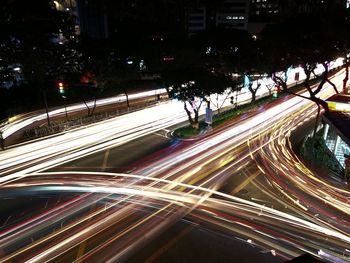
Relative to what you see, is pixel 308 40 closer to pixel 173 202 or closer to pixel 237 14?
pixel 173 202

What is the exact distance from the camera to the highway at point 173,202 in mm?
10211

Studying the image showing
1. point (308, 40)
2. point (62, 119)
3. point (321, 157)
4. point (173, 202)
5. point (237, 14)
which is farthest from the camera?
point (237, 14)

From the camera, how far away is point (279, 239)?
34.2ft

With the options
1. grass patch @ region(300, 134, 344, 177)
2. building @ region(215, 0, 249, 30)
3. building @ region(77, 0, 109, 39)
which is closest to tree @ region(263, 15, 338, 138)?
grass patch @ region(300, 134, 344, 177)

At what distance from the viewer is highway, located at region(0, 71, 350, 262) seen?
402 inches

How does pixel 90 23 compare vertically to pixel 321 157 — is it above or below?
above

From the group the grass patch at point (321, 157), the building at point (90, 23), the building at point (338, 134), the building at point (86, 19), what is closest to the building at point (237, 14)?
the building at point (90, 23)

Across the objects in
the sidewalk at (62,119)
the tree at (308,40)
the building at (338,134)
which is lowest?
the sidewalk at (62,119)

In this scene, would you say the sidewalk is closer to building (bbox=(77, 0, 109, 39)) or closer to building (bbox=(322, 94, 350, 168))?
building (bbox=(322, 94, 350, 168))

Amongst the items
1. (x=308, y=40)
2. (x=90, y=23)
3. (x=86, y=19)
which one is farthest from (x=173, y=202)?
(x=90, y=23)

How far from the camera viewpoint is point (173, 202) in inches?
514

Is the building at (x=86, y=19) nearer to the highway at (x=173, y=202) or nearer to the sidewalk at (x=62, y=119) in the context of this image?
the sidewalk at (x=62, y=119)

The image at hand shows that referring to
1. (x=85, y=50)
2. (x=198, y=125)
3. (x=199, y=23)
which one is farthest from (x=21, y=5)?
(x=199, y=23)

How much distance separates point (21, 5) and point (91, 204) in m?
18.3
